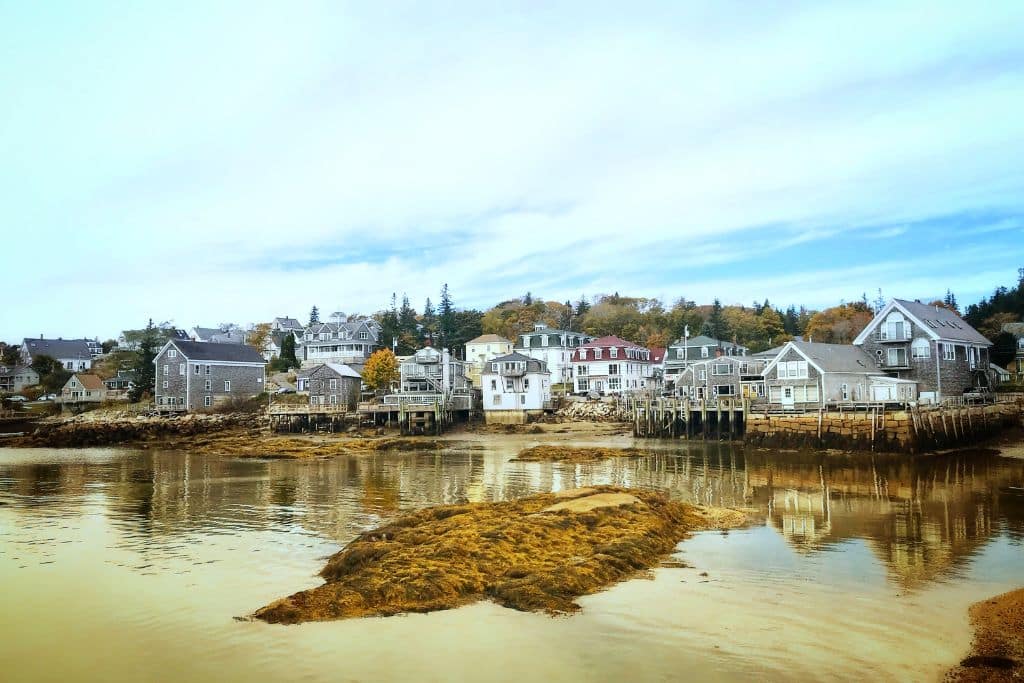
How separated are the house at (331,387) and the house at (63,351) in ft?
207

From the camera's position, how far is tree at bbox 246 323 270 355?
130 meters

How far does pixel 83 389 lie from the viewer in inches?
3430

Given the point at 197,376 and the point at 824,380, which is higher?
the point at 197,376

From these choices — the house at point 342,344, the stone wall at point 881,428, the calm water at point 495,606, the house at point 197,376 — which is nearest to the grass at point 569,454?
the stone wall at point 881,428

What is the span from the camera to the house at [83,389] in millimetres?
85312

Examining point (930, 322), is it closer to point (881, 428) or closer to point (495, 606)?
point (881, 428)

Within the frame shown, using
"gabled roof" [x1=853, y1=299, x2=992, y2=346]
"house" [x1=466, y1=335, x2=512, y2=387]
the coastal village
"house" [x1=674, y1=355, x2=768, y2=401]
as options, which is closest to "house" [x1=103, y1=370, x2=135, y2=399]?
the coastal village

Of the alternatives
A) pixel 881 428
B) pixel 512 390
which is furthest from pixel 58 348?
pixel 881 428

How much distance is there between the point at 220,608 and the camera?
1309cm

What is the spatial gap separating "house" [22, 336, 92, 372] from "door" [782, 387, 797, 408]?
4251 inches

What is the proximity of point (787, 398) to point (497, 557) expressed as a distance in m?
41.7

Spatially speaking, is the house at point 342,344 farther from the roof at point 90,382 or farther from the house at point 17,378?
the house at point 17,378

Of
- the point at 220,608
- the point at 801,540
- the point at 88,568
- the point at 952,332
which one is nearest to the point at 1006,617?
the point at 801,540

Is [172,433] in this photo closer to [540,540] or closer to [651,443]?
[651,443]
